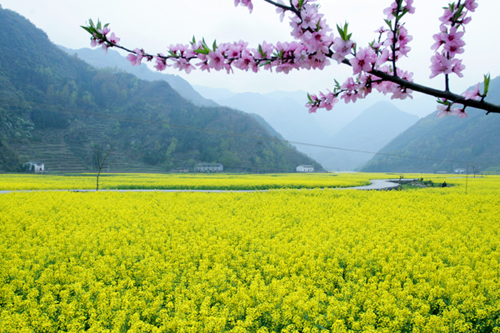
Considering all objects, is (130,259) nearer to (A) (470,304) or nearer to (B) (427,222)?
(A) (470,304)

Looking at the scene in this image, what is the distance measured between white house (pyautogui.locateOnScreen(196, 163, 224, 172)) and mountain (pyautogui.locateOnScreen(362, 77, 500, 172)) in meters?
82.2

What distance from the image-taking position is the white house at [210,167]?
9025cm

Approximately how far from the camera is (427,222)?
10.7 m

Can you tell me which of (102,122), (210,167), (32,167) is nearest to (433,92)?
(32,167)

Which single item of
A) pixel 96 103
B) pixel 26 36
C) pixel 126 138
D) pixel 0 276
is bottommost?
pixel 0 276

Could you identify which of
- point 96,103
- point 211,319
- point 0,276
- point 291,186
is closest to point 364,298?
point 211,319

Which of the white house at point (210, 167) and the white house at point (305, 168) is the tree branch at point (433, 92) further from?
the white house at point (305, 168)

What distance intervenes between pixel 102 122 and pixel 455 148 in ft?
474

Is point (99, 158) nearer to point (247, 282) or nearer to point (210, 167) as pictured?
point (210, 167)

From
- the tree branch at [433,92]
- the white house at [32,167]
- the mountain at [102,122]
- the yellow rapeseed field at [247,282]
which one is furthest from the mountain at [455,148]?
the white house at [32,167]

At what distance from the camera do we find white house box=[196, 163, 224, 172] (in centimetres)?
9025

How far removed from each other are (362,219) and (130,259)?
8403 millimetres

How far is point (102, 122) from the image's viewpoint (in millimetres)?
114625

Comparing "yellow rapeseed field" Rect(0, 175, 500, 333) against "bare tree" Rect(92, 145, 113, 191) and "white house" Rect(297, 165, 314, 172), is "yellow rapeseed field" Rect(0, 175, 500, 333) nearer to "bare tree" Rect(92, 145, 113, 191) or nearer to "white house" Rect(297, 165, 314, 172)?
"bare tree" Rect(92, 145, 113, 191)
